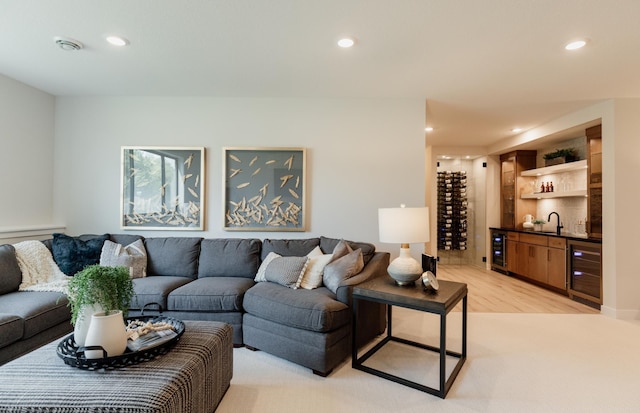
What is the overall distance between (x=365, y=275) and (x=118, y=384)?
182cm

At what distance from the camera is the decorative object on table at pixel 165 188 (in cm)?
367

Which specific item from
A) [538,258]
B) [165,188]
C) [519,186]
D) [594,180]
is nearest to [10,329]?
[165,188]

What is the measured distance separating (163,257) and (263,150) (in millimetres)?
1590

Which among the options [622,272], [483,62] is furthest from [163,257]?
[622,272]

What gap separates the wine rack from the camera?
6.81 meters

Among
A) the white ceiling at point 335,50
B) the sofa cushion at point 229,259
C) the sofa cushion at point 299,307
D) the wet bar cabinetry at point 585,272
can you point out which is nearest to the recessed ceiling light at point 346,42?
the white ceiling at point 335,50

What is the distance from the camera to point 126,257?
10.2 ft

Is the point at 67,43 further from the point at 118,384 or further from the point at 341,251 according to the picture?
the point at 341,251

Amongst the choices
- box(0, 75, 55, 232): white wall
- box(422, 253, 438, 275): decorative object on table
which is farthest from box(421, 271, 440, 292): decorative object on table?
box(0, 75, 55, 232): white wall

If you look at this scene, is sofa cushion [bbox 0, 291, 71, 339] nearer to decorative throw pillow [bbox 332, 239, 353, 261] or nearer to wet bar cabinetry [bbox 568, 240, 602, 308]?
decorative throw pillow [bbox 332, 239, 353, 261]

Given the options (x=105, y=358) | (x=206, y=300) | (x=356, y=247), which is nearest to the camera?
(x=105, y=358)

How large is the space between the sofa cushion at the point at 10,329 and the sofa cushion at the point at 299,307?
1.48m

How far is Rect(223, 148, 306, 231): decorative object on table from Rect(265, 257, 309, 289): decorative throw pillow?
0.76 metres

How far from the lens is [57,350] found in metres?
1.56
